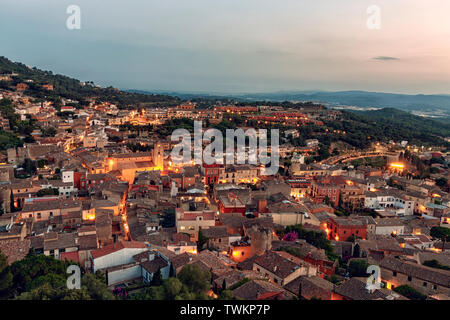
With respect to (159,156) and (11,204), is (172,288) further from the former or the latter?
(159,156)

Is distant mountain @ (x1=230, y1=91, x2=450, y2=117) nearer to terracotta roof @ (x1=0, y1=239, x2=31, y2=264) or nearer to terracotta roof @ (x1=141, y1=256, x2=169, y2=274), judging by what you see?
terracotta roof @ (x1=141, y1=256, x2=169, y2=274)

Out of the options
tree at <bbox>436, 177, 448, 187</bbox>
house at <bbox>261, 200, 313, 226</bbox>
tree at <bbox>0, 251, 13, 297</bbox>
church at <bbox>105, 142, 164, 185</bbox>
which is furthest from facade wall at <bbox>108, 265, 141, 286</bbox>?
tree at <bbox>436, 177, 448, 187</bbox>

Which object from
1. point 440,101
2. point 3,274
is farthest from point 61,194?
point 440,101

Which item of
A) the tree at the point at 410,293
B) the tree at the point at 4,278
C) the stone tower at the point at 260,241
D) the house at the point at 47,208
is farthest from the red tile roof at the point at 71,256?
the tree at the point at 410,293

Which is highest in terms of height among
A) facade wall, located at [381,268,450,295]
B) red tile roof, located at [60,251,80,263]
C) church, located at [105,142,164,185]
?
church, located at [105,142,164,185]

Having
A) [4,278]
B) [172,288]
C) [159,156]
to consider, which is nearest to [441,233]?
[172,288]

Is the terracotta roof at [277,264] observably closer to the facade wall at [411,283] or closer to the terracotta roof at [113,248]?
the facade wall at [411,283]
